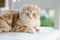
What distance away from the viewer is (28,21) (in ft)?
6.20

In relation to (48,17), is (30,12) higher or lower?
higher

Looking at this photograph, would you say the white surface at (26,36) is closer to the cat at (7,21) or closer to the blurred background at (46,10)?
the cat at (7,21)

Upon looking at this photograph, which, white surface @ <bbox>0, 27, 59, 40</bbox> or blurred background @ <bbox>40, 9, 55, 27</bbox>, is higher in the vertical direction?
blurred background @ <bbox>40, 9, 55, 27</bbox>

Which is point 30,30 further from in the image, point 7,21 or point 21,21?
point 7,21

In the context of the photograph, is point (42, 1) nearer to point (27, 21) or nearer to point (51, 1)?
point (51, 1)

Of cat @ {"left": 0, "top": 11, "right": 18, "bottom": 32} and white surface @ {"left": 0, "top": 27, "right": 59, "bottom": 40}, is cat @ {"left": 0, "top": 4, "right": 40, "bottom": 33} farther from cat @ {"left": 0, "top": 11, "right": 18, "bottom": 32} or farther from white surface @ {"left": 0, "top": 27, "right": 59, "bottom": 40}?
white surface @ {"left": 0, "top": 27, "right": 59, "bottom": 40}

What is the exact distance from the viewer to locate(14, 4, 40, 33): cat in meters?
1.87

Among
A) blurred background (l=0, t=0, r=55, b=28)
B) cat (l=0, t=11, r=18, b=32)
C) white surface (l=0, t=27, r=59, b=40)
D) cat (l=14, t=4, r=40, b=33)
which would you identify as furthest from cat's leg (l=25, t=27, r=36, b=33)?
blurred background (l=0, t=0, r=55, b=28)

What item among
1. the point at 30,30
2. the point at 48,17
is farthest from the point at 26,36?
the point at 48,17

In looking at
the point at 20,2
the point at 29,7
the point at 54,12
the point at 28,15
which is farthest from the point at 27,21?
the point at 20,2

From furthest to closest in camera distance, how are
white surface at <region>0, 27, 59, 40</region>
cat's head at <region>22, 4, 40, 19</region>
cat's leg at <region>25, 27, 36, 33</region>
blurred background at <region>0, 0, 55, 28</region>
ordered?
blurred background at <region>0, 0, 55, 28</region>
cat's head at <region>22, 4, 40, 19</region>
cat's leg at <region>25, 27, 36, 33</region>
white surface at <region>0, 27, 59, 40</region>

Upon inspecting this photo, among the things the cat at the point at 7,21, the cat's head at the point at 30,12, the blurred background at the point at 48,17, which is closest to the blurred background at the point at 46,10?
the blurred background at the point at 48,17

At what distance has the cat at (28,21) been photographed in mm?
1867

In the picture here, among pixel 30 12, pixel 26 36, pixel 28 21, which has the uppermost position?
pixel 30 12
